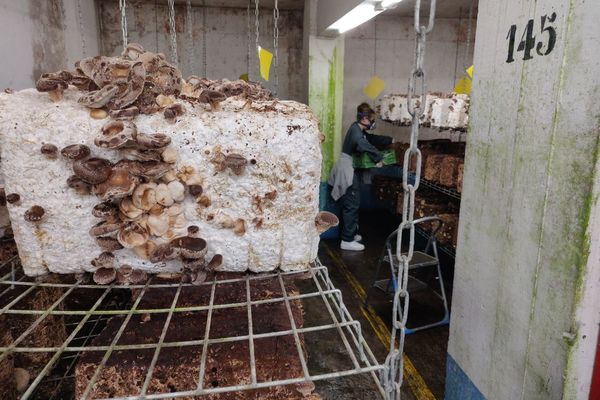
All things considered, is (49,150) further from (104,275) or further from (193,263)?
(193,263)

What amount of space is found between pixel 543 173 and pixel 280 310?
4.67 feet

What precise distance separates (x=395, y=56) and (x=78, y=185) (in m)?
7.51

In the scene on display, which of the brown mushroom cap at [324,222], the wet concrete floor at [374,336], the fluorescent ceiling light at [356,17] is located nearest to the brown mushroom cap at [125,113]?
the brown mushroom cap at [324,222]

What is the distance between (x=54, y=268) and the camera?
176 cm

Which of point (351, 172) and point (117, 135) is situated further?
point (351, 172)

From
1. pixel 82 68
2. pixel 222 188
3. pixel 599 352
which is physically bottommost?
pixel 599 352

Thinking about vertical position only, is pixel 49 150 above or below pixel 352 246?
above

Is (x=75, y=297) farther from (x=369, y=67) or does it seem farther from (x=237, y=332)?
(x=369, y=67)

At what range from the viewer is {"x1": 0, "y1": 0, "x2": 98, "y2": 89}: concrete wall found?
296 centimetres

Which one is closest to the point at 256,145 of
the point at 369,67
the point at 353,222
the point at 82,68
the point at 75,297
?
the point at 82,68

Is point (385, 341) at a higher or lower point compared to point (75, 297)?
lower

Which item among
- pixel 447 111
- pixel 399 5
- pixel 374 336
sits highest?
pixel 399 5

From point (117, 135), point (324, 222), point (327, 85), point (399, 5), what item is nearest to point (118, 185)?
point (117, 135)

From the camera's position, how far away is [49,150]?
1582 mm
